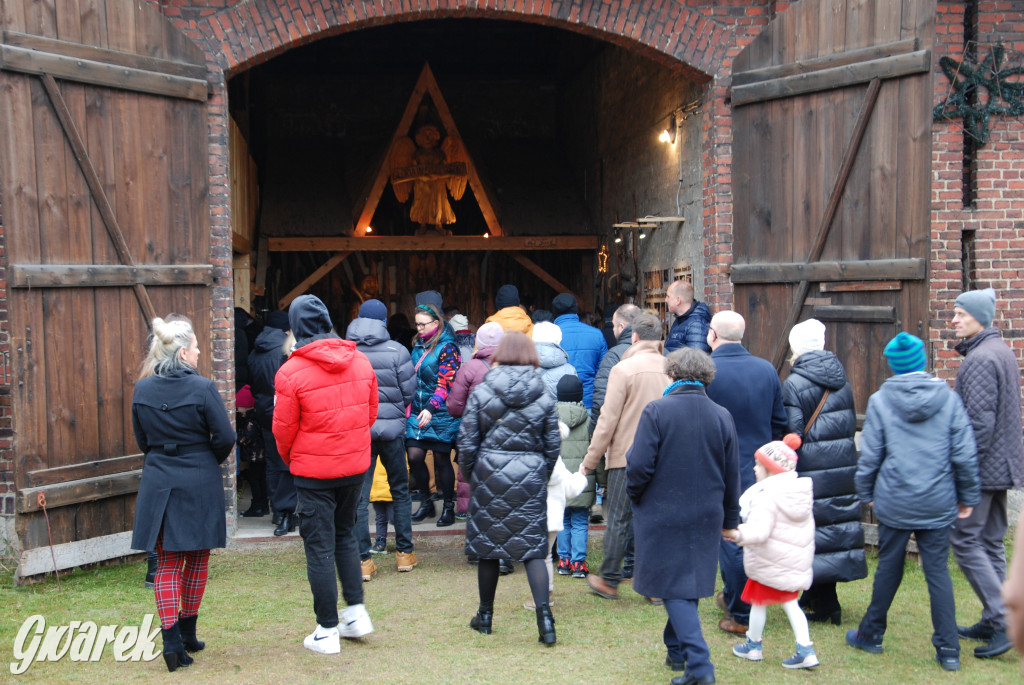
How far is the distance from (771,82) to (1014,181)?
6.56 feet

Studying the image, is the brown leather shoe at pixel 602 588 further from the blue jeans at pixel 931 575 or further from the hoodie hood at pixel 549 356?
the blue jeans at pixel 931 575

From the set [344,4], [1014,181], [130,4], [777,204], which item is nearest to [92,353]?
[130,4]

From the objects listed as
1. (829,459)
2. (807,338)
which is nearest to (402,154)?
(807,338)

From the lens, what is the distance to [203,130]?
6641mm

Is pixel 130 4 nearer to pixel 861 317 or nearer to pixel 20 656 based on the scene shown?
pixel 20 656

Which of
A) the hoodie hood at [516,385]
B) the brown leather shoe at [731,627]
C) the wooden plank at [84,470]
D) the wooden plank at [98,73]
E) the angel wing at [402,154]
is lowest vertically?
the brown leather shoe at [731,627]

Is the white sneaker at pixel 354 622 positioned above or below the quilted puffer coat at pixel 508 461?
below

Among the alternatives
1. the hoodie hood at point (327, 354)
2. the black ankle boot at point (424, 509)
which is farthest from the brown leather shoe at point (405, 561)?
the hoodie hood at point (327, 354)

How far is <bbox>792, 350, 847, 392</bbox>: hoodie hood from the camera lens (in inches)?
186

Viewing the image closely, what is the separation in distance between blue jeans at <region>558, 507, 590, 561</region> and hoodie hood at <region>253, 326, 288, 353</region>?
2603 mm

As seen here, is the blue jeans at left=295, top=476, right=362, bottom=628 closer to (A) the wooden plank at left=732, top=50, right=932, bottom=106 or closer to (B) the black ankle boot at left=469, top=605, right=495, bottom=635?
(B) the black ankle boot at left=469, top=605, right=495, bottom=635

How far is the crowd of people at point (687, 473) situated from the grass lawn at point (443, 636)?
5.0 inches

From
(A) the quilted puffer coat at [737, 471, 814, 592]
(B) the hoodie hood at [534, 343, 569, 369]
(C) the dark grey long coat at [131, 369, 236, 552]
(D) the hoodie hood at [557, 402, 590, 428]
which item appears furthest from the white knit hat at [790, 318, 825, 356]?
(C) the dark grey long coat at [131, 369, 236, 552]

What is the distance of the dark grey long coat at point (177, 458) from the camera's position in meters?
4.32
